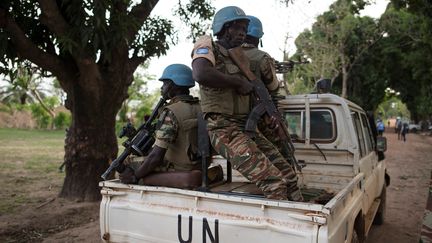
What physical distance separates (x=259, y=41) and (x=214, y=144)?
1298mm

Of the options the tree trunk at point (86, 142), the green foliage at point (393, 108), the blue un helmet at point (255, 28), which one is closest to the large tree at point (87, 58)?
the tree trunk at point (86, 142)

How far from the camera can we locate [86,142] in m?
6.59

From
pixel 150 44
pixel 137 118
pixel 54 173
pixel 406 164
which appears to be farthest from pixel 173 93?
pixel 137 118

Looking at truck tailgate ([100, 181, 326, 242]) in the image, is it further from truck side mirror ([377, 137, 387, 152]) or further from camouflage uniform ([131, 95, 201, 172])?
truck side mirror ([377, 137, 387, 152])

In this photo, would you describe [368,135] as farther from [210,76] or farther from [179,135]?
[210,76]

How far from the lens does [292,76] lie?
2820 centimetres

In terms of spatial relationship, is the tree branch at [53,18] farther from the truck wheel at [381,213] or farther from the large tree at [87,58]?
the truck wheel at [381,213]

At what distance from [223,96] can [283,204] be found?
35.2 inches

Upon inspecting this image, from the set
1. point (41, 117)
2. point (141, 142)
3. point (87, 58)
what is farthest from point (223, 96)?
point (41, 117)

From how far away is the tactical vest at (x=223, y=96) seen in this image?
2.87 meters

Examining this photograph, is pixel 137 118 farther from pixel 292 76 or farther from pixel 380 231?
pixel 380 231

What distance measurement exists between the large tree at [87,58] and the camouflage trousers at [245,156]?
3081 millimetres

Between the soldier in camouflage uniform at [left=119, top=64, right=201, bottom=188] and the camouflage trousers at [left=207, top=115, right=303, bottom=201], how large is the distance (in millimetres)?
258

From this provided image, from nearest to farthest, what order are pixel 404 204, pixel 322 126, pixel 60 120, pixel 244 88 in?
pixel 244 88
pixel 322 126
pixel 404 204
pixel 60 120
